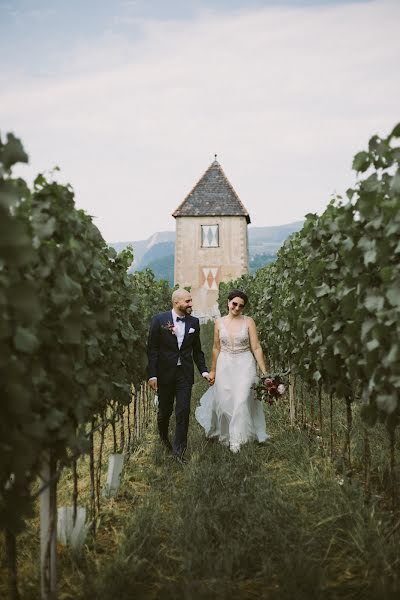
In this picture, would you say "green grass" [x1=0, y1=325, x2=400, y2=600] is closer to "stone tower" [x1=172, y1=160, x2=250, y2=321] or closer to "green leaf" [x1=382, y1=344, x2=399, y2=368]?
"green leaf" [x1=382, y1=344, x2=399, y2=368]

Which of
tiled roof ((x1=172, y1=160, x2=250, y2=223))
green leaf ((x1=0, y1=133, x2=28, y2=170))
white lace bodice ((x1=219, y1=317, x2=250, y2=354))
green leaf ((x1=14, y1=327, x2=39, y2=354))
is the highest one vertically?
tiled roof ((x1=172, y1=160, x2=250, y2=223))

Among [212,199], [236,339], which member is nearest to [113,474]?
[236,339]

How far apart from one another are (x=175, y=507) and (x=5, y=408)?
100 inches

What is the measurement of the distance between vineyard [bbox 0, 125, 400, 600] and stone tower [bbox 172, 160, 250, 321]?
2998 cm

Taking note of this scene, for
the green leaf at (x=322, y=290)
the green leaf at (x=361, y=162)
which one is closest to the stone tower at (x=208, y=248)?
the green leaf at (x=322, y=290)

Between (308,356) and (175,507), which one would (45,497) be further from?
(308,356)

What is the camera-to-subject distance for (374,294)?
11.4 ft

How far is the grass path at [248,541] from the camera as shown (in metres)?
3.25

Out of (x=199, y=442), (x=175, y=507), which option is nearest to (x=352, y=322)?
(x=175, y=507)

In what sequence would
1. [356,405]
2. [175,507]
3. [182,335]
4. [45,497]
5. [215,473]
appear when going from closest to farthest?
1. [45,497]
2. [175,507]
3. [215,473]
4. [182,335]
5. [356,405]

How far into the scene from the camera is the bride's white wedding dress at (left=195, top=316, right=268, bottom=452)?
6953mm

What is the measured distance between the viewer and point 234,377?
7055 millimetres

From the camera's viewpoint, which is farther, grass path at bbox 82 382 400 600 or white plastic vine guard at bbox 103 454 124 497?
white plastic vine guard at bbox 103 454 124 497

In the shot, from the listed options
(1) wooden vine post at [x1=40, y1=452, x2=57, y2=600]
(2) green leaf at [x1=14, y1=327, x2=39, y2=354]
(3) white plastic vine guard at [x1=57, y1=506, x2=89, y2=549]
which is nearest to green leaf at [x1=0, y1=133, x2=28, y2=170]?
(2) green leaf at [x1=14, y1=327, x2=39, y2=354]
